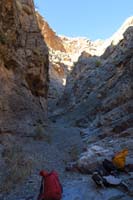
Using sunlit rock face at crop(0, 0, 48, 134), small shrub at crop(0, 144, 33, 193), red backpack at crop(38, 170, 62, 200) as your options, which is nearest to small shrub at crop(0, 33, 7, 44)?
sunlit rock face at crop(0, 0, 48, 134)

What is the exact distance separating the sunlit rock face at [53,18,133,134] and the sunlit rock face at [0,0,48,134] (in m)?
3.32

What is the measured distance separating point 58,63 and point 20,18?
113ft

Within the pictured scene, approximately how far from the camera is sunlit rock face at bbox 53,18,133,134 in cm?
1988

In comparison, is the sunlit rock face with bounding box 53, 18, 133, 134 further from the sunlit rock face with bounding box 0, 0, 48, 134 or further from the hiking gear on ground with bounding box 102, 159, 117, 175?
the hiking gear on ground with bounding box 102, 159, 117, 175

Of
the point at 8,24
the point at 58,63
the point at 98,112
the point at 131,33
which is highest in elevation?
the point at 58,63

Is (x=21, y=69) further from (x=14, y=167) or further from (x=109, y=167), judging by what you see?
(x=109, y=167)

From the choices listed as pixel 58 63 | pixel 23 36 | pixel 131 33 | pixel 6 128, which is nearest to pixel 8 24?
pixel 23 36

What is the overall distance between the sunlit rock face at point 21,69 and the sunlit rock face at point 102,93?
3320mm

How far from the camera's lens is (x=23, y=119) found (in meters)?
18.1

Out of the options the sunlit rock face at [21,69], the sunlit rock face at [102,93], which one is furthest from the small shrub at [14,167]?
the sunlit rock face at [102,93]

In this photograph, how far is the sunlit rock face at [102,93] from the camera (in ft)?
65.2

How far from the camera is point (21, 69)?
67.5 feet

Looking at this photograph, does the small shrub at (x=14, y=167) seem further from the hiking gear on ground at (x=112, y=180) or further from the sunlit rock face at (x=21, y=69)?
the hiking gear on ground at (x=112, y=180)

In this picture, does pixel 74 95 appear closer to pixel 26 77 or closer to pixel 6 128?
pixel 26 77
